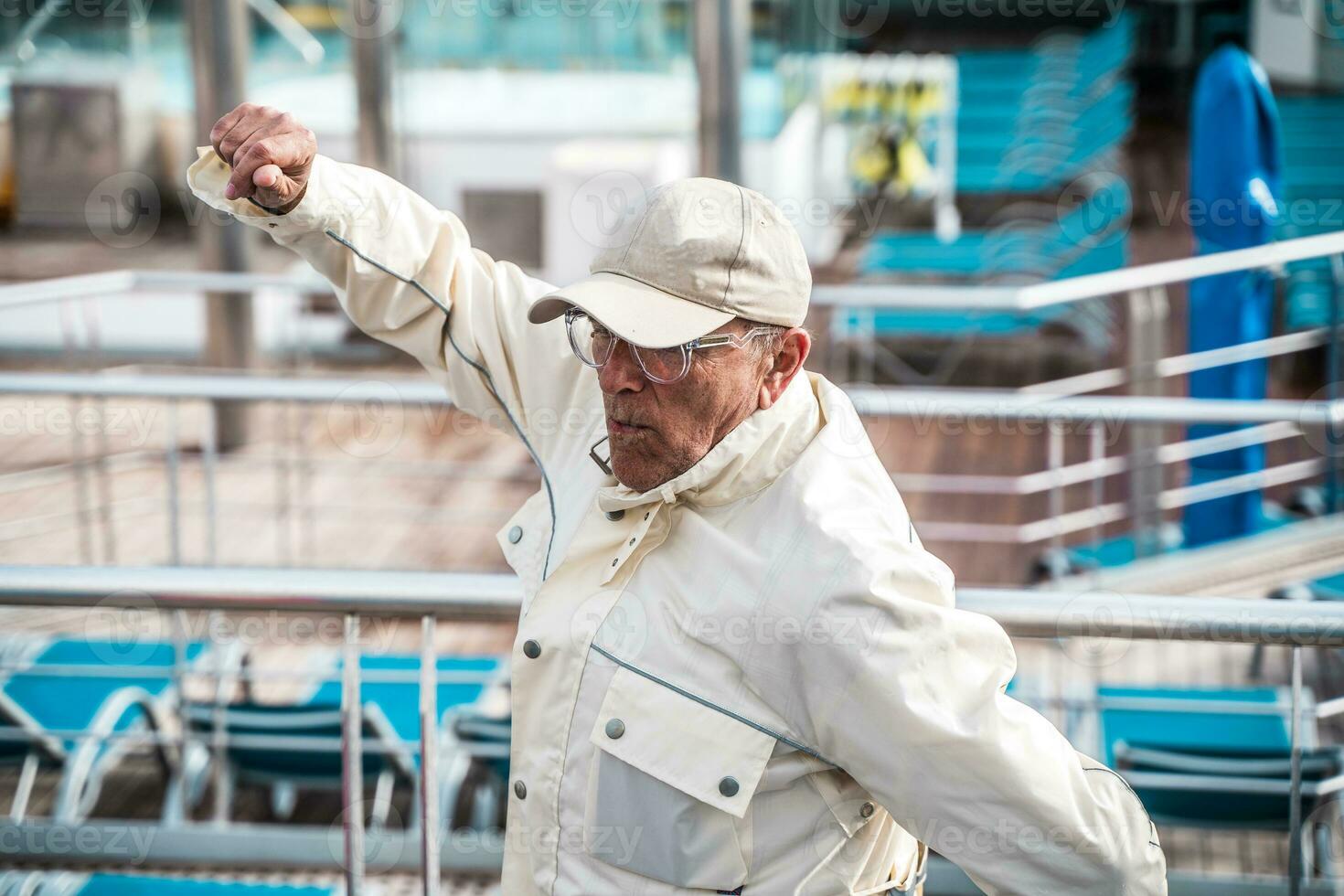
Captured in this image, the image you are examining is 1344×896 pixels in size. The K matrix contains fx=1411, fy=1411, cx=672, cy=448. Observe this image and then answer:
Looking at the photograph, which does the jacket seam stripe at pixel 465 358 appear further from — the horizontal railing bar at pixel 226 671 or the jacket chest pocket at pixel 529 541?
the horizontal railing bar at pixel 226 671

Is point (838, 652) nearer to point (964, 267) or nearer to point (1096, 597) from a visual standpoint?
point (1096, 597)

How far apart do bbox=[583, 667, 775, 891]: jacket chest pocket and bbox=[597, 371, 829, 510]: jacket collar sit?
0.15 meters

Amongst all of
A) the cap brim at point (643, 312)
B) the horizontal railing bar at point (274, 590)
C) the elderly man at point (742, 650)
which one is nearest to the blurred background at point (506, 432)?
the horizontal railing bar at point (274, 590)

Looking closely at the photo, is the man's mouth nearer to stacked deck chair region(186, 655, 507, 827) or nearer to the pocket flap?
the pocket flap

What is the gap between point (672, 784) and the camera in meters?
1.13

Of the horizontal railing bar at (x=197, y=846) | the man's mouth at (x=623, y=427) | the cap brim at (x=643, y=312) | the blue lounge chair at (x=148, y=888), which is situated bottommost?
the blue lounge chair at (x=148, y=888)

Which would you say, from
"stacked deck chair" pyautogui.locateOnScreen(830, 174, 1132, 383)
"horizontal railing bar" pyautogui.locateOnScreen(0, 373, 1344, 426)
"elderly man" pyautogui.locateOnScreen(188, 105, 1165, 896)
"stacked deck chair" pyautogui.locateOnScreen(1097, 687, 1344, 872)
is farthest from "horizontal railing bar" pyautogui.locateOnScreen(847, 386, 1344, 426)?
"stacked deck chair" pyautogui.locateOnScreen(830, 174, 1132, 383)

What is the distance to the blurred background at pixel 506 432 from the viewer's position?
8.07 ft

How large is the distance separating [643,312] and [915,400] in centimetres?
144

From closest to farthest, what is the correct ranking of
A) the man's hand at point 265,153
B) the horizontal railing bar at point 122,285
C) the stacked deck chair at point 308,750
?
the man's hand at point 265,153 → the stacked deck chair at point 308,750 → the horizontal railing bar at point 122,285

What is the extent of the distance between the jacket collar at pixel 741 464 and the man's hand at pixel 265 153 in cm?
42

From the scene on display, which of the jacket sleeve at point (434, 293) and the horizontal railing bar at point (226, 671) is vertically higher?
the jacket sleeve at point (434, 293)

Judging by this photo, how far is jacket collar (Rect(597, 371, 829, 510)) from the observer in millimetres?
1174

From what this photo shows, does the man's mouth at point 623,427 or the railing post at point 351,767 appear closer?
the man's mouth at point 623,427
